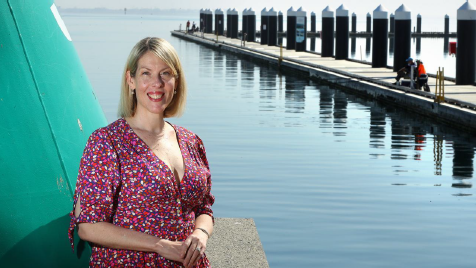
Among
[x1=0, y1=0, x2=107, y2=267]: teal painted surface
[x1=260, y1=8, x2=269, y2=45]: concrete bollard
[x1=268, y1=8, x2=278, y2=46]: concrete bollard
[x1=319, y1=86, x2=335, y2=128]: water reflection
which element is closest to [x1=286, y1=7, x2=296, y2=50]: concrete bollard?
[x1=268, y1=8, x2=278, y2=46]: concrete bollard

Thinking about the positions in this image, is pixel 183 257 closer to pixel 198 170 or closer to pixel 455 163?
pixel 198 170

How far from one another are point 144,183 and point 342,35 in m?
30.0

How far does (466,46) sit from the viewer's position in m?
20.9

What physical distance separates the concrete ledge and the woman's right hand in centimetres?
187

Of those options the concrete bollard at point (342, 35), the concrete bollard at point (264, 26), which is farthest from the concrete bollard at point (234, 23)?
the concrete bollard at point (342, 35)

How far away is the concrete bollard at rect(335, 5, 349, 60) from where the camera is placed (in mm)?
32375

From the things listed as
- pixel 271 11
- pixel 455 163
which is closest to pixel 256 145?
pixel 455 163

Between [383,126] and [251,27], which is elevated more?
[251,27]

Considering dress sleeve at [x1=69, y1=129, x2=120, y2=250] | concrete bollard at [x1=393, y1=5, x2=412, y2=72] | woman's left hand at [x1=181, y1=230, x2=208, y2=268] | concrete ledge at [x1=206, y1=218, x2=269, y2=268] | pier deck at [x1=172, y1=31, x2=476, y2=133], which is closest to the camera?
dress sleeve at [x1=69, y1=129, x2=120, y2=250]

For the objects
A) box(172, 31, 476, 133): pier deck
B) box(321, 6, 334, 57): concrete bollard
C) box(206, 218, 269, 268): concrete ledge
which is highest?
box(321, 6, 334, 57): concrete bollard

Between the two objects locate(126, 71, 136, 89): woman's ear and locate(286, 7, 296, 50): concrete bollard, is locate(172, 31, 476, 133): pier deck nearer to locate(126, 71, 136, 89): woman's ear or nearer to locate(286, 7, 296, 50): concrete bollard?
locate(286, 7, 296, 50): concrete bollard

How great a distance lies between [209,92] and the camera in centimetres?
2439

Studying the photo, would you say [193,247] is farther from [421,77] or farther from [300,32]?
[300,32]

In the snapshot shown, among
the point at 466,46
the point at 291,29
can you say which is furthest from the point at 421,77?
the point at 291,29
